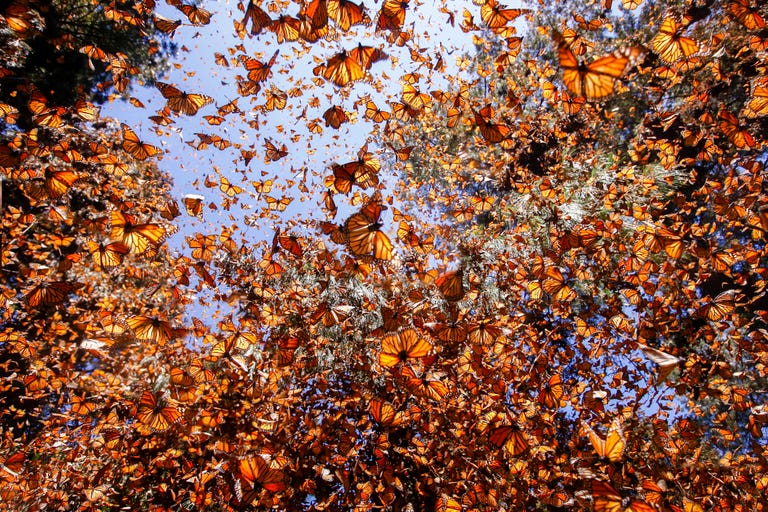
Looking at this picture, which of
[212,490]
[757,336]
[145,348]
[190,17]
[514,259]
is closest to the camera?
[190,17]

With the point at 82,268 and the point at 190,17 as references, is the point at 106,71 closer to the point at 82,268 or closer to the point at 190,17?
the point at 82,268

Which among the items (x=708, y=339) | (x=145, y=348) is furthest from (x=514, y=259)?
(x=145, y=348)

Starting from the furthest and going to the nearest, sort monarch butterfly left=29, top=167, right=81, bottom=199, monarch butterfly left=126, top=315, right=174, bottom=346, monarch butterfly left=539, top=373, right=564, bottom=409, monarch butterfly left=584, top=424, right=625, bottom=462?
monarch butterfly left=539, top=373, right=564, bottom=409 → monarch butterfly left=126, top=315, right=174, bottom=346 → monarch butterfly left=29, top=167, right=81, bottom=199 → monarch butterfly left=584, top=424, right=625, bottom=462

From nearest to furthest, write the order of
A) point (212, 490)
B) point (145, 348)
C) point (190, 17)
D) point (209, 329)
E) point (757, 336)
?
point (190, 17)
point (757, 336)
point (212, 490)
point (209, 329)
point (145, 348)

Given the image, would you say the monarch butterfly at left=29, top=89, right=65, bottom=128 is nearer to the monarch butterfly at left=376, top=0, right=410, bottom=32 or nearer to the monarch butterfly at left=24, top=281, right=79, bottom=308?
the monarch butterfly at left=24, top=281, right=79, bottom=308

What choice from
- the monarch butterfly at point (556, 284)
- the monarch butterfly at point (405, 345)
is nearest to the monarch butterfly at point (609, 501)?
the monarch butterfly at point (405, 345)

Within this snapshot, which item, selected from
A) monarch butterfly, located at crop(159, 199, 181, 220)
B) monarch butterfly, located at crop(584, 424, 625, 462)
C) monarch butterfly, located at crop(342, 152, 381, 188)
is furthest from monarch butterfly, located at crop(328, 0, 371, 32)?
monarch butterfly, located at crop(584, 424, 625, 462)

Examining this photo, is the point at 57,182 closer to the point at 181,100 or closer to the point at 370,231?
the point at 181,100
